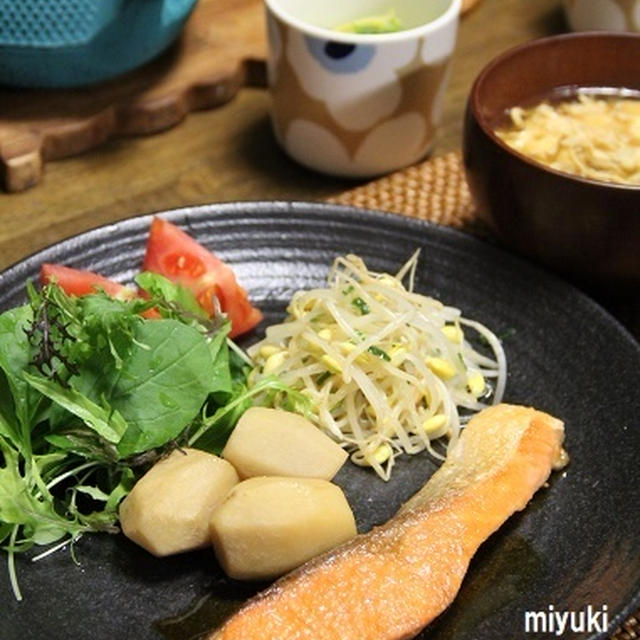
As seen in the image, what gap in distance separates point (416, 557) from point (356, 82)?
1379 millimetres

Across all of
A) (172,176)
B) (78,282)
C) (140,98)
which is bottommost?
(172,176)

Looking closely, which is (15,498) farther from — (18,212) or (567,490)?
(18,212)

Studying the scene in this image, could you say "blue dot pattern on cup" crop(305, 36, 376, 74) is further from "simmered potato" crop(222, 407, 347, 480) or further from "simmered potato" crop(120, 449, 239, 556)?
"simmered potato" crop(120, 449, 239, 556)

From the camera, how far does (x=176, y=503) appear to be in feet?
5.78

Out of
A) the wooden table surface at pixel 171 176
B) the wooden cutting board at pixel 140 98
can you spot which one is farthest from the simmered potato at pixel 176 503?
the wooden cutting board at pixel 140 98

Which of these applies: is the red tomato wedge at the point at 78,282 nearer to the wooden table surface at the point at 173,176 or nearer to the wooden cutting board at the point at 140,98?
the wooden table surface at the point at 173,176

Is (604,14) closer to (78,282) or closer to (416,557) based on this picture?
(78,282)

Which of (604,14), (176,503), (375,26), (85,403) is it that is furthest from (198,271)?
(604,14)

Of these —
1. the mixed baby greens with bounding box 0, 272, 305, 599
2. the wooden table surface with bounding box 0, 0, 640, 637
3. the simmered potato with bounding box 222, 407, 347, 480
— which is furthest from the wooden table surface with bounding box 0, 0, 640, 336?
the simmered potato with bounding box 222, 407, 347, 480

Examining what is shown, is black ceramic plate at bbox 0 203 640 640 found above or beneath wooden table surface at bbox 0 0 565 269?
above

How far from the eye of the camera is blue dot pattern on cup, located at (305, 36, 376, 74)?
264 centimetres

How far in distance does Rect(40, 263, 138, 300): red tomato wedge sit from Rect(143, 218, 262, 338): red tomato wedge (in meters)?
0.10

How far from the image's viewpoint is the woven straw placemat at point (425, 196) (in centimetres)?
272
